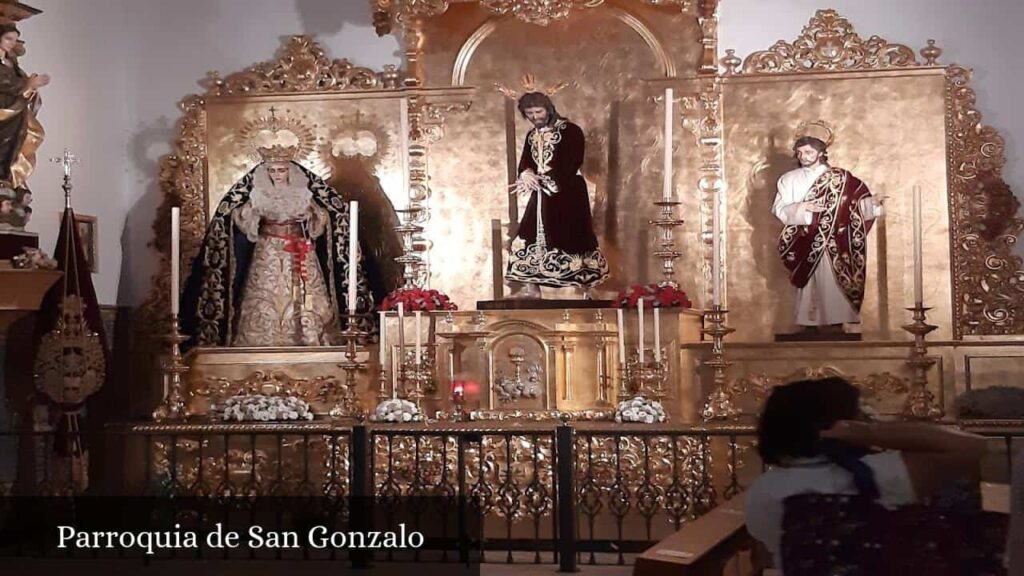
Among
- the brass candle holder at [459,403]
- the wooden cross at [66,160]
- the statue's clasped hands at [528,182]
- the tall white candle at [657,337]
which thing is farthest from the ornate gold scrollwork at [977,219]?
the wooden cross at [66,160]

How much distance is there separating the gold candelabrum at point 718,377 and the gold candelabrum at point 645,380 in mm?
332

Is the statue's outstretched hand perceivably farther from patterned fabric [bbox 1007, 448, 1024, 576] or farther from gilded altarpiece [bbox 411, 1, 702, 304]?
patterned fabric [bbox 1007, 448, 1024, 576]

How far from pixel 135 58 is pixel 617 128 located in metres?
4.14

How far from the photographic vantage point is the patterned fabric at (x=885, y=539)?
3391mm

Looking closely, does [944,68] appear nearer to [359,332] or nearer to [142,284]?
[359,332]

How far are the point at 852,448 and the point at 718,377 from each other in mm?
6135

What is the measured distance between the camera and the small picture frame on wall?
35.4 feet

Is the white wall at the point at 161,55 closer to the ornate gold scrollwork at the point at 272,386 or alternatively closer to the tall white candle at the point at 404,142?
the tall white candle at the point at 404,142

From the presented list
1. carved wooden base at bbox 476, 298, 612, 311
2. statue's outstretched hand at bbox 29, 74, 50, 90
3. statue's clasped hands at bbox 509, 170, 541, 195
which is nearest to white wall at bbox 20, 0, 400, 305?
statue's clasped hands at bbox 509, 170, 541, 195

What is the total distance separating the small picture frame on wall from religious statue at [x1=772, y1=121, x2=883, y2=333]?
5369 mm

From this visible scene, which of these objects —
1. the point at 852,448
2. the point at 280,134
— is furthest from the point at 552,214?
the point at 852,448

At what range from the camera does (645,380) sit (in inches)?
373

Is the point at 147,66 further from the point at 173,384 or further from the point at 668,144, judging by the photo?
the point at 668,144

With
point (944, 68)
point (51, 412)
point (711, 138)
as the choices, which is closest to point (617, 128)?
point (711, 138)
